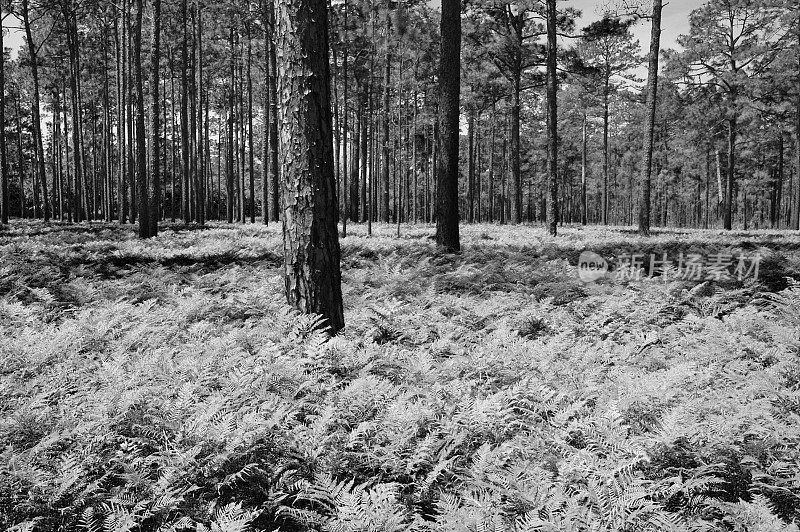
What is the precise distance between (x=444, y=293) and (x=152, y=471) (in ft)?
15.9

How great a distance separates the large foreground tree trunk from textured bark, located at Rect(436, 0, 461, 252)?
5788mm

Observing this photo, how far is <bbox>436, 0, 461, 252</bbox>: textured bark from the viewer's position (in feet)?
34.8

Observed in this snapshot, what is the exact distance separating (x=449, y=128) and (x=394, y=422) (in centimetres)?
846

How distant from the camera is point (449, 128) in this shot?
10.7m

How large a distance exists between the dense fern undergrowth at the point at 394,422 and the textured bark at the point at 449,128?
4785 millimetres

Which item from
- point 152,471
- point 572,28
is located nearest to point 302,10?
point 152,471


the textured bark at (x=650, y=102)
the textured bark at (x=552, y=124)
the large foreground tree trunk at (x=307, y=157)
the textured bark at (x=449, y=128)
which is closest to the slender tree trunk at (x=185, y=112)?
the textured bark at (x=552, y=124)

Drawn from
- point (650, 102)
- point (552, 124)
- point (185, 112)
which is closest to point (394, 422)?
point (650, 102)

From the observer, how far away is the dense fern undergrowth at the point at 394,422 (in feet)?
8.80

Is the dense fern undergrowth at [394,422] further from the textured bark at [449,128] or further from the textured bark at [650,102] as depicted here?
the textured bark at [650,102]

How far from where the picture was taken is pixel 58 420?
3.31m

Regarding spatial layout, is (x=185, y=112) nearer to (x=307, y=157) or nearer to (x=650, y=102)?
(x=650, y=102)

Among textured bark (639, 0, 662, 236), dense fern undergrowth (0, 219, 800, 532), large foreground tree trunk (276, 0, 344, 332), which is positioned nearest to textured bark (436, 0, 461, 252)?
dense fern undergrowth (0, 219, 800, 532)

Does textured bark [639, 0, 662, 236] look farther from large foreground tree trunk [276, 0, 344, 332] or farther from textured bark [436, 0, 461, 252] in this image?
large foreground tree trunk [276, 0, 344, 332]
